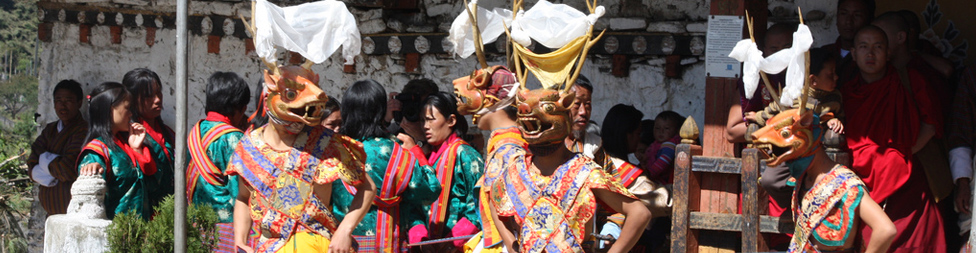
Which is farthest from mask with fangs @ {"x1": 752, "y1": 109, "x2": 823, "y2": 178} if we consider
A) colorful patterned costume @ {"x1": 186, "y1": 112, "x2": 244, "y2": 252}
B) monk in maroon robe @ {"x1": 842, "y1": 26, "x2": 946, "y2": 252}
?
colorful patterned costume @ {"x1": 186, "y1": 112, "x2": 244, "y2": 252}

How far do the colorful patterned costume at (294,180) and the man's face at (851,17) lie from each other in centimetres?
243

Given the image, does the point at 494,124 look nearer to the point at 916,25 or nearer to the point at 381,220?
the point at 381,220

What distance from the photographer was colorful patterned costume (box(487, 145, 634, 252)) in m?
3.58

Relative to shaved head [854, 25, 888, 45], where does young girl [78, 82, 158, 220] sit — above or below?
below

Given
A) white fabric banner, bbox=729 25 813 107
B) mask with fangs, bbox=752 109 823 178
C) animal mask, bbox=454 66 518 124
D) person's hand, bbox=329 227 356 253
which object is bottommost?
person's hand, bbox=329 227 356 253

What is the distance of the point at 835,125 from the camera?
3.98 m

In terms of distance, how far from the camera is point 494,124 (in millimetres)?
4281

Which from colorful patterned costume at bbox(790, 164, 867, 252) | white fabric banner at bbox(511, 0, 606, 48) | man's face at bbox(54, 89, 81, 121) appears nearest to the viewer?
colorful patterned costume at bbox(790, 164, 867, 252)

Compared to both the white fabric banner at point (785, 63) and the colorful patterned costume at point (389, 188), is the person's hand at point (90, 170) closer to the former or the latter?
the colorful patterned costume at point (389, 188)

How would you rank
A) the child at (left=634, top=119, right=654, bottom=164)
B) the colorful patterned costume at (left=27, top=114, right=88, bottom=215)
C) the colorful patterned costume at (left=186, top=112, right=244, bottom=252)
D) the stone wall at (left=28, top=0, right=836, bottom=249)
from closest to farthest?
the colorful patterned costume at (left=186, top=112, right=244, bottom=252)
the child at (left=634, top=119, right=654, bottom=164)
the colorful patterned costume at (left=27, top=114, right=88, bottom=215)
the stone wall at (left=28, top=0, right=836, bottom=249)

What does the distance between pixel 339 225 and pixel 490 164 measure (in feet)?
2.14

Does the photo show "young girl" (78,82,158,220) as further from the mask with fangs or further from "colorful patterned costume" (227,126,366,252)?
the mask with fangs

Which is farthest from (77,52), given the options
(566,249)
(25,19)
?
(25,19)

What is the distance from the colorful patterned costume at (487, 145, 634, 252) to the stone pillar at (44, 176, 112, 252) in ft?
6.81
